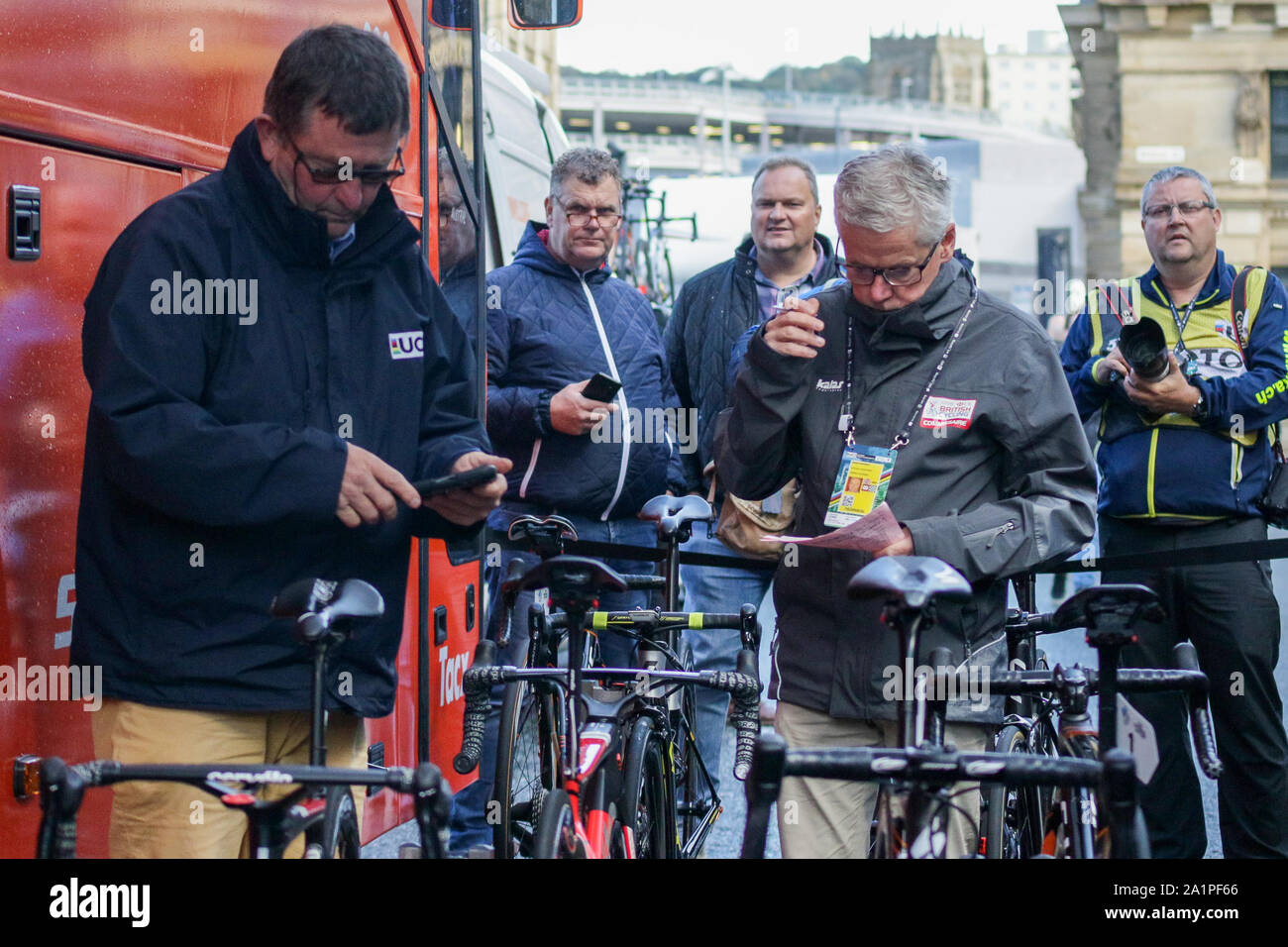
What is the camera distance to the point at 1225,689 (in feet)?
16.4

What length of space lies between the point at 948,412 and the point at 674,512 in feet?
5.17

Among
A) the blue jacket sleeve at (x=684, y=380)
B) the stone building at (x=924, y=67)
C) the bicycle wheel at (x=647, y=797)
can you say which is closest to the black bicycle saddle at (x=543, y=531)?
the bicycle wheel at (x=647, y=797)

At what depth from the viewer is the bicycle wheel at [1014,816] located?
3945 mm

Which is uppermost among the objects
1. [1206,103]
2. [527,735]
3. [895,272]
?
[1206,103]

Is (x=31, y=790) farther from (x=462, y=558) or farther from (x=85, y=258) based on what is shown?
(x=462, y=558)

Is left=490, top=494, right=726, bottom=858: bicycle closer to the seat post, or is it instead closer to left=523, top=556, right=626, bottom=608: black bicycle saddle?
left=523, top=556, right=626, bottom=608: black bicycle saddle

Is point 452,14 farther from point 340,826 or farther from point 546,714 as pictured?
point 340,826

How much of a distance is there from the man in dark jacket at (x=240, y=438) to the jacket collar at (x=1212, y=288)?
2.78 metres

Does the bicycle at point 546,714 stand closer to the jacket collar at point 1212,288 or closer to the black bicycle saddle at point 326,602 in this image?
the black bicycle saddle at point 326,602

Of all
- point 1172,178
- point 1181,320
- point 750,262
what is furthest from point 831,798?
point 750,262

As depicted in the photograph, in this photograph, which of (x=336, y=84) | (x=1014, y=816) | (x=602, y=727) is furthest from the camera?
(x=1014, y=816)

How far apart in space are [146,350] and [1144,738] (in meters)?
1.94

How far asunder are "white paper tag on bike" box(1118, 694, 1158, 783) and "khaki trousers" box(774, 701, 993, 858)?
468 mm
